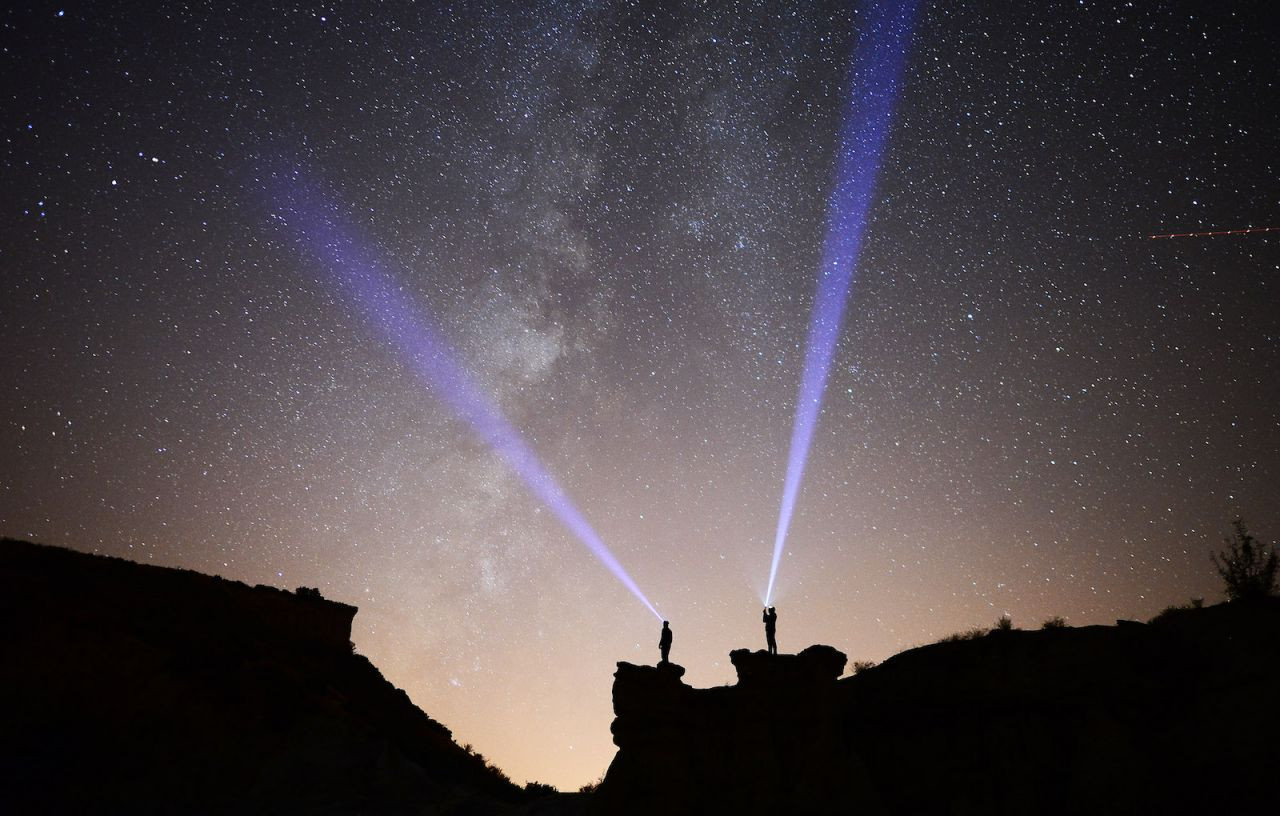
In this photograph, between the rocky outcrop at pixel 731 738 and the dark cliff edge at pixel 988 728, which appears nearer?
the dark cliff edge at pixel 988 728

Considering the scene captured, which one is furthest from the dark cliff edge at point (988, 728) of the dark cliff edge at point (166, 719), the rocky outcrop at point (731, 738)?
the dark cliff edge at point (166, 719)

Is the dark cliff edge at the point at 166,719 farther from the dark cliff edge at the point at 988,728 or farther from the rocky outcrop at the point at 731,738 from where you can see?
the dark cliff edge at the point at 988,728

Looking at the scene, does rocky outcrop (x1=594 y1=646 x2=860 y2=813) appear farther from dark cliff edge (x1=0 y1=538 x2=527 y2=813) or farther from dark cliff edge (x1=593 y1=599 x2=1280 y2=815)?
dark cliff edge (x1=0 y1=538 x2=527 y2=813)

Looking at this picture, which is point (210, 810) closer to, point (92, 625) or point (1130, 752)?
point (92, 625)

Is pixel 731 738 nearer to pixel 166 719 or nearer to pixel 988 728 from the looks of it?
pixel 988 728

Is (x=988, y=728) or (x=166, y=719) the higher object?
(x=166, y=719)

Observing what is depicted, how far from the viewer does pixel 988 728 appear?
802 inches

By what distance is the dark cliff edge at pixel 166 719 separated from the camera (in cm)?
2528

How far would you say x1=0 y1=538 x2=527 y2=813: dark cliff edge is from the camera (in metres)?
25.3

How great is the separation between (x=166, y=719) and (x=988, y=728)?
2786cm

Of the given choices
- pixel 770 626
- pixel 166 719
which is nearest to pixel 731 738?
pixel 770 626

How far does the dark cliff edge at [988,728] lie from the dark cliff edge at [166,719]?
1042 centimetres

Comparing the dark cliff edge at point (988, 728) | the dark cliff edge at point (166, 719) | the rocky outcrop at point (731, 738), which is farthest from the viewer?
the dark cliff edge at point (166, 719)

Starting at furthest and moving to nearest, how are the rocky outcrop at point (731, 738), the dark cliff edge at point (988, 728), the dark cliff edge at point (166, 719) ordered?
1. the dark cliff edge at point (166, 719)
2. the rocky outcrop at point (731, 738)
3. the dark cliff edge at point (988, 728)
